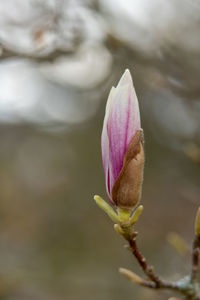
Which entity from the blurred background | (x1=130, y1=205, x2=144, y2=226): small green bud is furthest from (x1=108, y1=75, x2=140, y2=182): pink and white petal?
the blurred background

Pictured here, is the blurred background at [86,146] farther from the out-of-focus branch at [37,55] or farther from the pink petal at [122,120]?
the pink petal at [122,120]

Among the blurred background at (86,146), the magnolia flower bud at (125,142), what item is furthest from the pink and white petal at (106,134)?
the blurred background at (86,146)

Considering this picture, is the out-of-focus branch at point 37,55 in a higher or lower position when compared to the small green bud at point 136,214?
higher

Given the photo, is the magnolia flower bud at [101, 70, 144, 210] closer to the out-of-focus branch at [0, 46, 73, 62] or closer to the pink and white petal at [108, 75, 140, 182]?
the pink and white petal at [108, 75, 140, 182]

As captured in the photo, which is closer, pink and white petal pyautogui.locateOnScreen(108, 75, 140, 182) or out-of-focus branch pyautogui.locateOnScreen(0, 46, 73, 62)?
pink and white petal pyautogui.locateOnScreen(108, 75, 140, 182)

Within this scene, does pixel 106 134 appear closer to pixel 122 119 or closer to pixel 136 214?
pixel 122 119

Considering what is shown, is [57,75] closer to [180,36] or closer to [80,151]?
[180,36]

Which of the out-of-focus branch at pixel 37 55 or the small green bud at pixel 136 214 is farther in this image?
the out-of-focus branch at pixel 37 55
